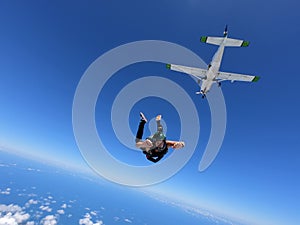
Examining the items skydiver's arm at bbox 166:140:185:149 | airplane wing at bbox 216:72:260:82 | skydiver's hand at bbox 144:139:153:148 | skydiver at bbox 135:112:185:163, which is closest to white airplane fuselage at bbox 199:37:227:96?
airplane wing at bbox 216:72:260:82

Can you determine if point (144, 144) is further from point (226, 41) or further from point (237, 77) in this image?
point (237, 77)

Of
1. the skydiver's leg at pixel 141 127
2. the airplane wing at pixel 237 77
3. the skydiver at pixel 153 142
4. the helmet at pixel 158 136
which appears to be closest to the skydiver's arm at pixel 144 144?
the skydiver at pixel 153 142

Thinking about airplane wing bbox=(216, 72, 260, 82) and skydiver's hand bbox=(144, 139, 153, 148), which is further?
airplane wing bbox=(216, 72, 260, 82)

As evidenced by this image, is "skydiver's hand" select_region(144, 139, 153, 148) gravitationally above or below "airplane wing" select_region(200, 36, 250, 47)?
below

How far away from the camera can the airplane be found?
687 inches

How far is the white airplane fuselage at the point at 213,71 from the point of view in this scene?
1862 cm

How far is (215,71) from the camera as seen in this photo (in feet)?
64.6

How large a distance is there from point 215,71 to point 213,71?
0.19 metres

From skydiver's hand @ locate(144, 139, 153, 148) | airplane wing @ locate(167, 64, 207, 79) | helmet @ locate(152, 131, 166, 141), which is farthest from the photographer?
airplane wing @ locate(167, 64, 207, 79)

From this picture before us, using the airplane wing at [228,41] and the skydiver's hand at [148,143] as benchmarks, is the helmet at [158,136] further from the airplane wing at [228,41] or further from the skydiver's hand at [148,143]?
the airplane wing at [228,41]

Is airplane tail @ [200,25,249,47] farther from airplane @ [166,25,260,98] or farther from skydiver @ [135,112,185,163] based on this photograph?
skydiver @ [135,112,185,163]

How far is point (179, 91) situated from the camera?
9539 mm

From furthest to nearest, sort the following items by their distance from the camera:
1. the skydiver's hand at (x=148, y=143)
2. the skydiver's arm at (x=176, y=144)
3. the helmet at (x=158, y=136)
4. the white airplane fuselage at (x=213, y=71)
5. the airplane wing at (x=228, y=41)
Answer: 1. the white airplane fuselage at (x=213, y=71)
2. the airplane wing at (x=228, y=41)
3. the skydiver's arm at (x=176, y=144)
4. the helmet at (x=158, y=136)
5. the skydiver's hand at (x=148, y=143)

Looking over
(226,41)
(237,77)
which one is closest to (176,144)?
(226,41)
